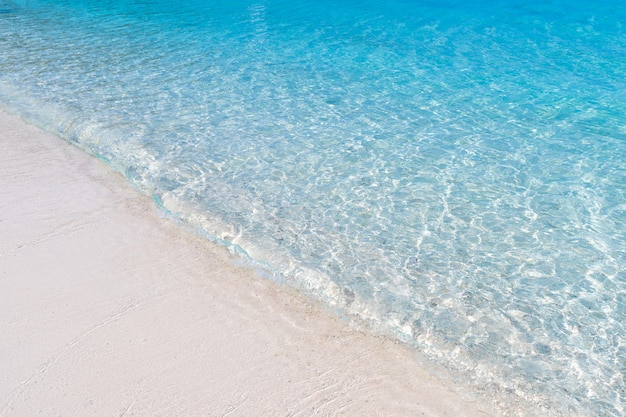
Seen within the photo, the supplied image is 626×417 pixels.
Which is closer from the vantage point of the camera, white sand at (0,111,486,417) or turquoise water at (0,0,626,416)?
white sand at (0,111,486,417)

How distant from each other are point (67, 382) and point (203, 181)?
439 centimetres

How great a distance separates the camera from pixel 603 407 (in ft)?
18.6

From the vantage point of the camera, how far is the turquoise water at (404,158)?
263 inches

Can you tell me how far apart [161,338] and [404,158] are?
5678mm

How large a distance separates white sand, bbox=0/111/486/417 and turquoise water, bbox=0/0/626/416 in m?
0.46

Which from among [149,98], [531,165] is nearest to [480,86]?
A: [531,165]

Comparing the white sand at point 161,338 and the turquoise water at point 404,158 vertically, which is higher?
the white sand at point 161,338

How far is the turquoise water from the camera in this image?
6.67 metres

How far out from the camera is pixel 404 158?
1040cm

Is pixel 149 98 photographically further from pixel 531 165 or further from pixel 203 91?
pixel 531 165

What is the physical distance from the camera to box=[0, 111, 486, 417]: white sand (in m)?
5.56

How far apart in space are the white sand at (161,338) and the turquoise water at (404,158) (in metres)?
0.46

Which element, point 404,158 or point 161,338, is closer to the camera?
point 161,338

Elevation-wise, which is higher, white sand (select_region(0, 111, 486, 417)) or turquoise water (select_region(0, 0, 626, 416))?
white sand (select_region(0, 111, 486, 417))
